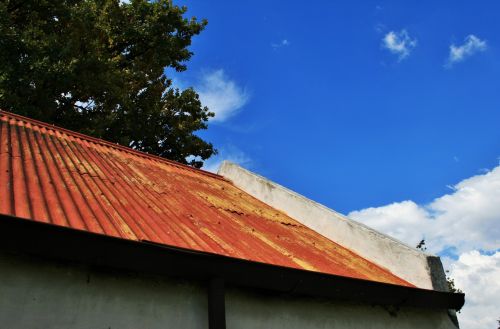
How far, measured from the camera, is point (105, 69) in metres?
14.0

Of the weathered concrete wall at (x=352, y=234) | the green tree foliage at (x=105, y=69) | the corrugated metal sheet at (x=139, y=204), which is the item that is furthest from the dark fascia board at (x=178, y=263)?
the green tree foliage at (x=105, y=69)

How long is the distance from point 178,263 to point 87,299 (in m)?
0.76

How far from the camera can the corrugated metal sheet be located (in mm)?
3662

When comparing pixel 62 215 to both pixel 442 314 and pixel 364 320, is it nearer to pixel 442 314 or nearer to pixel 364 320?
pixel 364 320

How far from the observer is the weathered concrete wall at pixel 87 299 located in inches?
109

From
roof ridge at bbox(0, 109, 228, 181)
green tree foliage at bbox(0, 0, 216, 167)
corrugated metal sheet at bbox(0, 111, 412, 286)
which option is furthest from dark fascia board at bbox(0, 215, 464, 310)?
green tree foliage at bbox(0, 0, 216, 167)

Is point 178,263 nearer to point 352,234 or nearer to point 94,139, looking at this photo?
point 352,234

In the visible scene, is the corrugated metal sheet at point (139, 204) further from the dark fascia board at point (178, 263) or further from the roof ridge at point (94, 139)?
the dark fascia board at point (178, 263)

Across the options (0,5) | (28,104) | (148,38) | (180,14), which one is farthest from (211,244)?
(180,14)

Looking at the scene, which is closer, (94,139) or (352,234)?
(352,234)

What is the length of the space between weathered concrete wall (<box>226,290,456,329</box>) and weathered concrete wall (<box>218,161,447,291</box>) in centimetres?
74

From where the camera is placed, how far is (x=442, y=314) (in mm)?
5773

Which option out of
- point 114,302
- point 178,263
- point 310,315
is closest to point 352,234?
point 310,315

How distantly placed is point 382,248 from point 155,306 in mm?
4565
